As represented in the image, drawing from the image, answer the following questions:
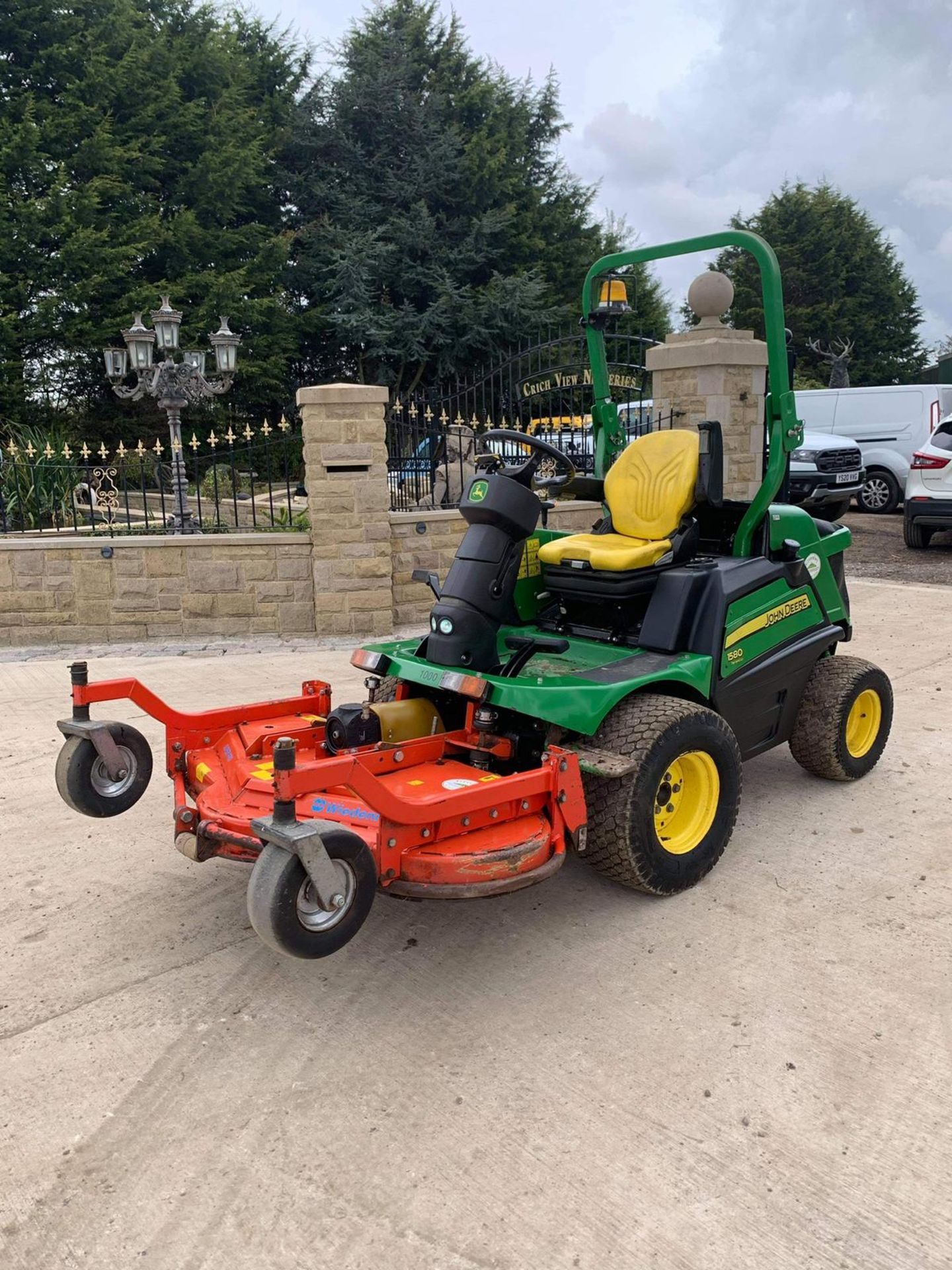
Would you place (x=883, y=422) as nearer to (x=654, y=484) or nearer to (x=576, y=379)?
(x=576, y=379)

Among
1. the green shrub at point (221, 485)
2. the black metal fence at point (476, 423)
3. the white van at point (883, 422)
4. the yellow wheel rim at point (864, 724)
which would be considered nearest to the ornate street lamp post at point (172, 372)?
the green shrub at point (221, 485)

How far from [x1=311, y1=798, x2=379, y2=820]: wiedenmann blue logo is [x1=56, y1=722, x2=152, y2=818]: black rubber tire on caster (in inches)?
26.2

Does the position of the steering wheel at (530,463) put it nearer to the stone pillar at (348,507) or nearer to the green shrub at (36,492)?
the stone pillar at (348,507)

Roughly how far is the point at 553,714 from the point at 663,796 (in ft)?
1.86

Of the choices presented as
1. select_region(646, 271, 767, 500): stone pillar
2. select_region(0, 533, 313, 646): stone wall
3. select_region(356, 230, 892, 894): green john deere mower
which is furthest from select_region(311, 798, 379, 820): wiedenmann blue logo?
select_region(646, 271, 767, 500): stone pillar

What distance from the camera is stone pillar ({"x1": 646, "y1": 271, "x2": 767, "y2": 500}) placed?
9242mm

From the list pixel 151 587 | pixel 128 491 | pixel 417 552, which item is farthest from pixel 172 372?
pixel 417 552

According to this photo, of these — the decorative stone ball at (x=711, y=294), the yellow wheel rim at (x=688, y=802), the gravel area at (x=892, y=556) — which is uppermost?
the decorative stone ball at (x=711, y=294)

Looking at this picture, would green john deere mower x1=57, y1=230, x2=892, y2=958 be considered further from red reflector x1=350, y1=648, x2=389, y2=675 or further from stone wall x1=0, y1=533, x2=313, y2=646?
stone wall x1=0, y1=533, x2=313, y2=646

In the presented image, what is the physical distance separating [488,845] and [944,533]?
471 inches

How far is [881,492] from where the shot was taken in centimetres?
1511

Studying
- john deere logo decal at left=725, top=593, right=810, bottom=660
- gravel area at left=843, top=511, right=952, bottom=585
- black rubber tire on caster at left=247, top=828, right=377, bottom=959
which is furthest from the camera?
gravel area at left=843, top=511, right=952, bottom=585

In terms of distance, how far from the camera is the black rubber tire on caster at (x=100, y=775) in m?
3.31

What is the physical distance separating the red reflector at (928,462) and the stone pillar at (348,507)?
691 centimetres
